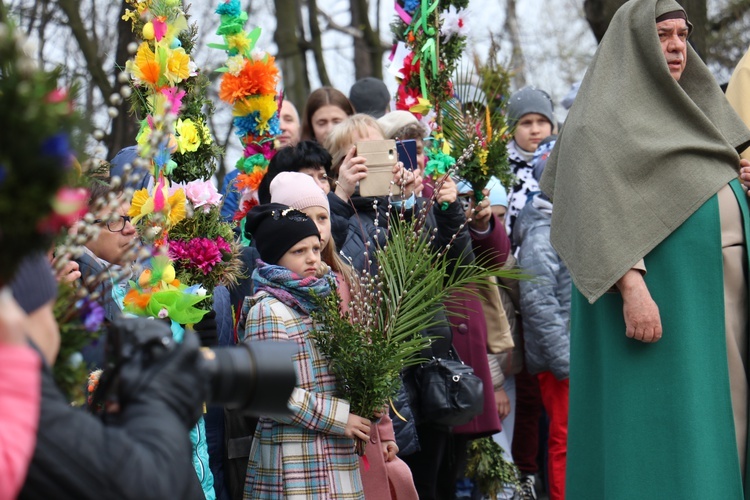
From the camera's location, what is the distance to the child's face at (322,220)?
4.57 meters

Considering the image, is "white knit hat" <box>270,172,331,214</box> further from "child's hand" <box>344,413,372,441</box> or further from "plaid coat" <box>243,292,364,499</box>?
"child's hand" <box>344,413,372,441</box>

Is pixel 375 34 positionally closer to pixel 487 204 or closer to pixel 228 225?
pixel 487 204

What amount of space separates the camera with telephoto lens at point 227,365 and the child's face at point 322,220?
2.29 m

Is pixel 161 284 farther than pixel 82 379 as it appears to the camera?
Yes

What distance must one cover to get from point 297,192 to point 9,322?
2.78 meters

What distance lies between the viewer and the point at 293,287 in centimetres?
414

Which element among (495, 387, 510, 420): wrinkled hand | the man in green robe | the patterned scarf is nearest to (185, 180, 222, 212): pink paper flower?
the patterned scarf

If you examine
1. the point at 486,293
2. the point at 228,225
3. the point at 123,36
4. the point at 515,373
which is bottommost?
the point at 515,373

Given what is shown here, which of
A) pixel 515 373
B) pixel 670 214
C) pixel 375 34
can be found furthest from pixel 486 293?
pixel 375 34

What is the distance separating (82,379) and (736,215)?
10.3ft

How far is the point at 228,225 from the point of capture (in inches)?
172

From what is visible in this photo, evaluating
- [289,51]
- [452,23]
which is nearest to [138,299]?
[452,23]

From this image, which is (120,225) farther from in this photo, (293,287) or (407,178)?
(407,178)

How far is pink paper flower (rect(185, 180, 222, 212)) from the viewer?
4.21 meters
